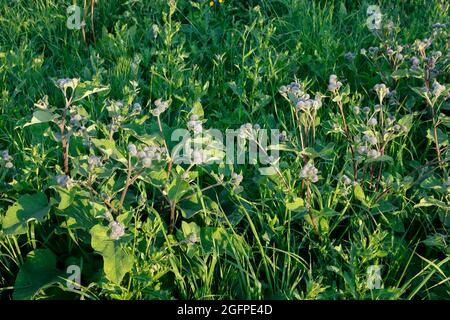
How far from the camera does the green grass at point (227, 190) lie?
211 centimetres

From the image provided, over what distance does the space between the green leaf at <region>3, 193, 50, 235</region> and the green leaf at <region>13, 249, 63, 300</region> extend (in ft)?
0.35

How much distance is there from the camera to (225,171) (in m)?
2.43

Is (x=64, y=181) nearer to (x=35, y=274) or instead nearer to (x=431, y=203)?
(x=35, y=274)

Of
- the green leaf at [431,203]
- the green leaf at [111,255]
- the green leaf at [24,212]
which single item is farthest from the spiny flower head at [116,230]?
the green leaf at [431,203]

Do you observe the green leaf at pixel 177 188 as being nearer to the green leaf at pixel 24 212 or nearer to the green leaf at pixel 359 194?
the green leaf at pixel 24 212

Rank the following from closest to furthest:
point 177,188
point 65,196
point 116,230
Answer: point 116,230
point 65,196
point 177,188

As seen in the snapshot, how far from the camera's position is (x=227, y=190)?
7.90 feet

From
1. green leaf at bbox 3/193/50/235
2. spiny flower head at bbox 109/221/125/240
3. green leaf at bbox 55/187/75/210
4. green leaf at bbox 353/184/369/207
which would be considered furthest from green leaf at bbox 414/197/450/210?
green leaf at bbox 3/193/50/235

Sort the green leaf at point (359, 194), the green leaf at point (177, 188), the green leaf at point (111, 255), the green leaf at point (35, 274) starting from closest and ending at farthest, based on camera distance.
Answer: the green leaf at point (111, 255)
the green leaf at point (35, 274)
the green leaf at point (177, 188)
the green leaf at point (359, 194)

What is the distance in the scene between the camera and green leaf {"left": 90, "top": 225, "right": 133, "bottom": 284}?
1963mm

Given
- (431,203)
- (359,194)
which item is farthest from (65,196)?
(431,203)

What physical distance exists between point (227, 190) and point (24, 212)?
2.38 ft

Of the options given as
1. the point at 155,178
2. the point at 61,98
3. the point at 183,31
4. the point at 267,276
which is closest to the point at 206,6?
the point at 183,31

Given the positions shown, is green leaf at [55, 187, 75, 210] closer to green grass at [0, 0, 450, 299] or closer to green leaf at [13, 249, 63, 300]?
green grass at [0, 0, 450, 299]
